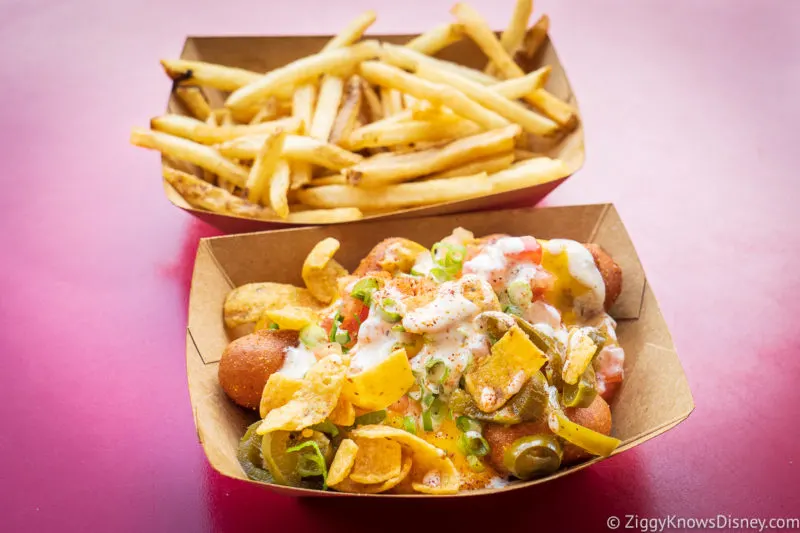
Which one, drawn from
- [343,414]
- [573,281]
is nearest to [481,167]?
[573,281]

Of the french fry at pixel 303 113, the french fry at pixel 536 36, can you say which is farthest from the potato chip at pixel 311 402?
the french fry at pixel 536 36

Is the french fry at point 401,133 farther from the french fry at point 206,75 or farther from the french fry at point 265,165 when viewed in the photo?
the french fry at point 206,75

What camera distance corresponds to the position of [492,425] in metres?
1.98

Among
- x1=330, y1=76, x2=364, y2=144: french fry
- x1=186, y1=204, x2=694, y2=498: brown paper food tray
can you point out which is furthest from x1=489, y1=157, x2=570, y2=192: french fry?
x1=330, y1=76, x2=364, y2=144: french fry

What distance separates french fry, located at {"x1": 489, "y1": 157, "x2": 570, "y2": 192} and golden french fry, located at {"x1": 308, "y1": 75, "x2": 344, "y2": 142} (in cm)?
71

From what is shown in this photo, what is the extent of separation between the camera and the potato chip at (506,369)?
1.90m

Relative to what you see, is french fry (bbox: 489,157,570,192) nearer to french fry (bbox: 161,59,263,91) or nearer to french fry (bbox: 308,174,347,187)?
french fry (bbox: 308,174,347,187)

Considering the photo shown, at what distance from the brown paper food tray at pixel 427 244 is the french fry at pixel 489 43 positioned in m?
0.94

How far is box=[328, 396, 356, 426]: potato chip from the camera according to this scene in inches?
76.2

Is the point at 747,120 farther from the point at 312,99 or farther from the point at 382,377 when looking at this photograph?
the point at 382,377

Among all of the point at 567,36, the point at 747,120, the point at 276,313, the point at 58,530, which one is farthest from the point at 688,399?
the point at 567,36

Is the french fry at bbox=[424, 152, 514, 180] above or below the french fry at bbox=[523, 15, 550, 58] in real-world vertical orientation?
below

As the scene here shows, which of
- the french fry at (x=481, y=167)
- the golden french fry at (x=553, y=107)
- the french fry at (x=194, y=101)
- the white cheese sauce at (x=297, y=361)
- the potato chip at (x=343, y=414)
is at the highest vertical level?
the french fry at (x=194, y=101)

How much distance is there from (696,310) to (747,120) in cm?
141
